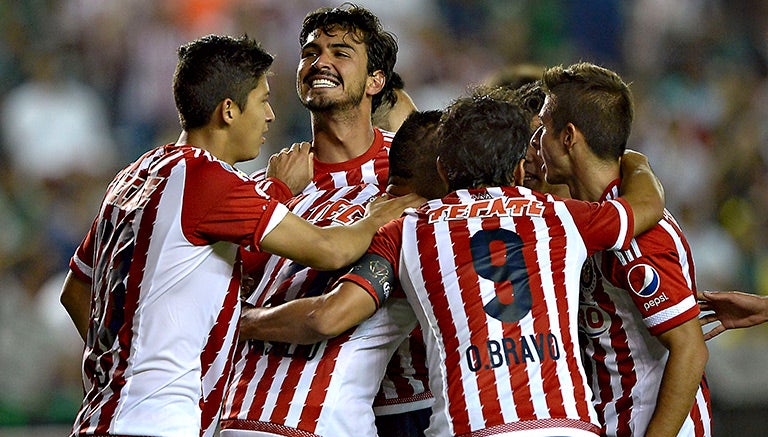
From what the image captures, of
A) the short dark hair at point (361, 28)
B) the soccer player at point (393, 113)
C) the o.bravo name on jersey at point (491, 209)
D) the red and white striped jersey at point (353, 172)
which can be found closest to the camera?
the o.bravo name on jersey at point (491, 209)

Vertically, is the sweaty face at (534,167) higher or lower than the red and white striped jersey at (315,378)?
higher

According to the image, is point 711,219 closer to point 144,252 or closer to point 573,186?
point 573,186

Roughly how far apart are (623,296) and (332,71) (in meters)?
1.47

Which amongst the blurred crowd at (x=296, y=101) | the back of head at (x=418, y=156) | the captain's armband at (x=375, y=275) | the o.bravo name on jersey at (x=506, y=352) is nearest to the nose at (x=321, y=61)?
the back of head at (x=418, y=156)

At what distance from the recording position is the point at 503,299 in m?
2.87

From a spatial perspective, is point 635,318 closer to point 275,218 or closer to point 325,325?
point 325,325

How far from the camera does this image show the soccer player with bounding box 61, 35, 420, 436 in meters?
2.98

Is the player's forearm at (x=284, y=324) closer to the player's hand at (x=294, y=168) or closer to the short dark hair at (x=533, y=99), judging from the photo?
the player's hand at (x=294, y=168)

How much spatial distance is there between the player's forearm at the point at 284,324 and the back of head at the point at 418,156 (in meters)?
A: 0.54

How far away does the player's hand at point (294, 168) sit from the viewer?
375 centimetres

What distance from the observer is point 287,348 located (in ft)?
10.8

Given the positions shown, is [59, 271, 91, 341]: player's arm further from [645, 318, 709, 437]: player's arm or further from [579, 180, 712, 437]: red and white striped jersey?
[645, 318, 709, 437]: player's arm

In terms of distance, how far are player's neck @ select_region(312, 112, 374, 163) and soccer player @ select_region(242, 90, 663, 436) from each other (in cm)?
92

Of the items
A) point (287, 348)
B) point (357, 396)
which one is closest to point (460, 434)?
point (357, 396)
